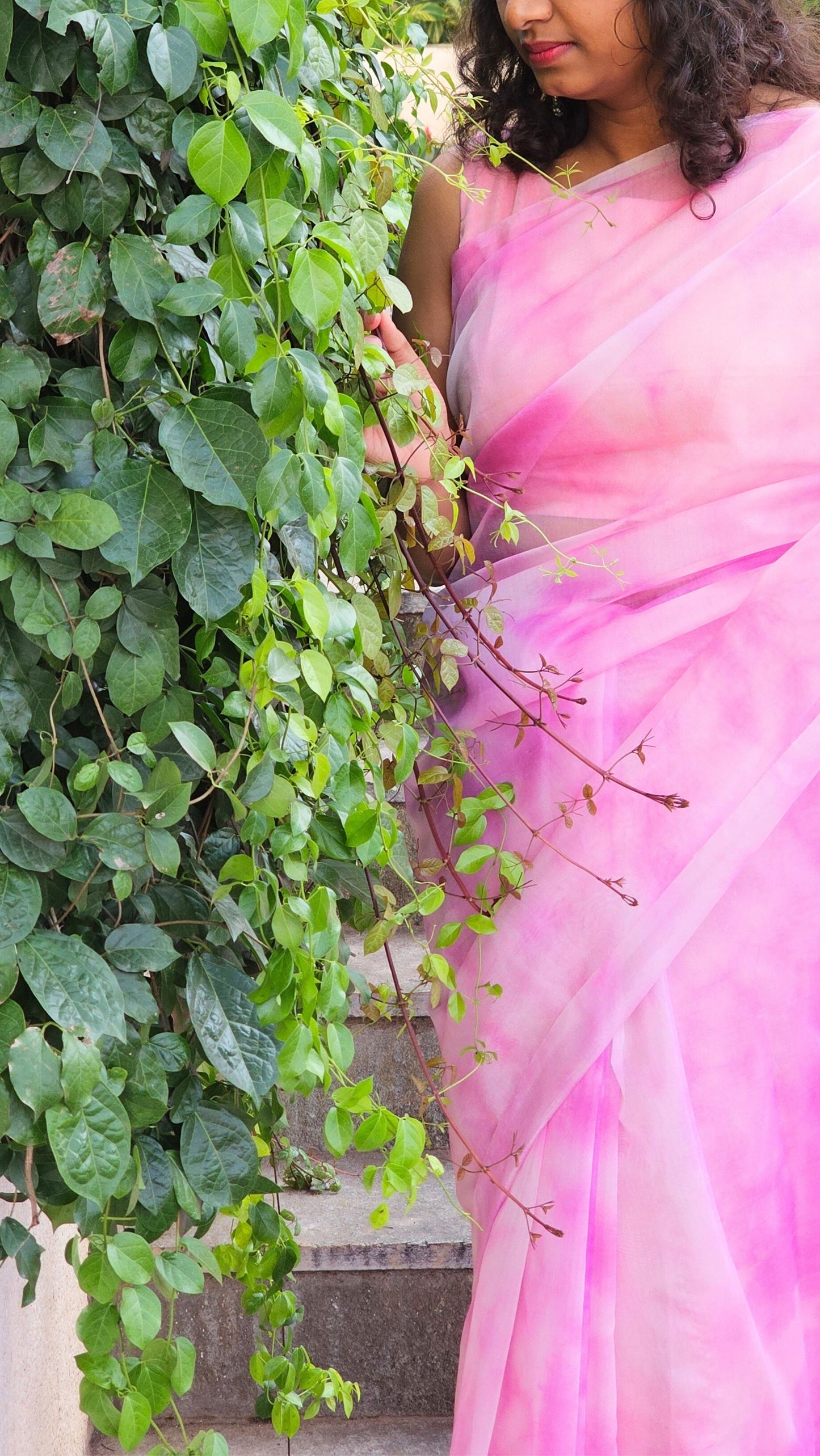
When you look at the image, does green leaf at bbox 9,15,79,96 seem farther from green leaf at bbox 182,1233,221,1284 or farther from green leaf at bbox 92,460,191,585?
green leaf at bbox 182,1233,221,1284

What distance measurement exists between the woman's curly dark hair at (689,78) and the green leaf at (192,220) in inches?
17.6

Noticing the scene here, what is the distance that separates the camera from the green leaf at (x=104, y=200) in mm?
604

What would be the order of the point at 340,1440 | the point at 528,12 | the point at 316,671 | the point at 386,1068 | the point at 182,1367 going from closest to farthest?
the point at 316,671 < the point at 182,1367 < the point at 528,12 < the point at 340,1440 < the point at 386,1068

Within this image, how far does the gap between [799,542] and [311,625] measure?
1.67 feet

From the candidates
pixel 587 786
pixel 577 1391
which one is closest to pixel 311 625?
pixel 587 786

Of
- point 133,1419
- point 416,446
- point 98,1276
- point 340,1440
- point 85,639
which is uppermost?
point 416,446

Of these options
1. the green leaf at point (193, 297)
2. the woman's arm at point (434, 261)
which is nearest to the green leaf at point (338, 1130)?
the green leaf at point (193, 297)

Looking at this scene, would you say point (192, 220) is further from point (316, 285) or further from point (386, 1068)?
point (386, 1068)

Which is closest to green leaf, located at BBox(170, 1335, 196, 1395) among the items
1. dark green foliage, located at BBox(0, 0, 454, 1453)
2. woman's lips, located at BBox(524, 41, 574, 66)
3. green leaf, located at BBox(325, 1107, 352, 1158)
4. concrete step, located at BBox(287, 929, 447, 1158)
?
dark green foliage, located at BBox(0, 0, 454, 1453)

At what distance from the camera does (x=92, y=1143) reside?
0.64 m

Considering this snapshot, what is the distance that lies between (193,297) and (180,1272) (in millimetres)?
522

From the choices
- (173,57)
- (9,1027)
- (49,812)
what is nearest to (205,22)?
(173,57)

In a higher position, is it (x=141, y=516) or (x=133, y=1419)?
(x=141, y=516)

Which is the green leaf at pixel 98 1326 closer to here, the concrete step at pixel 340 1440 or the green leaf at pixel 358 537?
the green leaf at pixel 358 537
